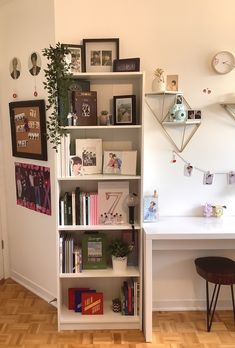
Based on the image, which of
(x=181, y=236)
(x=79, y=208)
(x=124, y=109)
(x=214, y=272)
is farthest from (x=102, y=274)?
(x=124, y=109)

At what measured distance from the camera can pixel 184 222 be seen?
2590 mm

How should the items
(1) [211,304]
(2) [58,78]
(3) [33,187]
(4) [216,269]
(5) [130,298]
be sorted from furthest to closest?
(3) [33,187] < (1) [211,304] < (5) [130,298] < (4) [216,269] < (2) [58,78]

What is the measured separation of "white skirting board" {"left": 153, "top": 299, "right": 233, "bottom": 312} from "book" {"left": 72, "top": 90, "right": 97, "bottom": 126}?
1.65 meters

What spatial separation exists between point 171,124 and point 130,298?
1.42 m

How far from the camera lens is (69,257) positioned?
252 cm

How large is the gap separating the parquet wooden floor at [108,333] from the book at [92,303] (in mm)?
156

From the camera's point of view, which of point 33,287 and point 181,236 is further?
point 33,287

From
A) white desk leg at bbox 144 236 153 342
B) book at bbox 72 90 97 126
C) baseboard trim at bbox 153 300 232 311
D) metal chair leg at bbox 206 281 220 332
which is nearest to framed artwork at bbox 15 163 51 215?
book at bbox 72 90 97 126

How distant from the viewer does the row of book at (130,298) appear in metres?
2.54

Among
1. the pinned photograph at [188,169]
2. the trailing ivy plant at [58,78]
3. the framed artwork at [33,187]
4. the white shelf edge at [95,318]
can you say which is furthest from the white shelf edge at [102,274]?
the trailing ivy plant at [58,78]

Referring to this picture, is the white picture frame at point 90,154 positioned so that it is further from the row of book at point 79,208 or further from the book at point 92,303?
the book at point 92,303

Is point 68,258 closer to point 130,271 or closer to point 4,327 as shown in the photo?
point 130,271

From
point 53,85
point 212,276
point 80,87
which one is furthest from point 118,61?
point 212,276

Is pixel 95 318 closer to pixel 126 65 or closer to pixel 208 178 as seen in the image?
pixel 208 178
